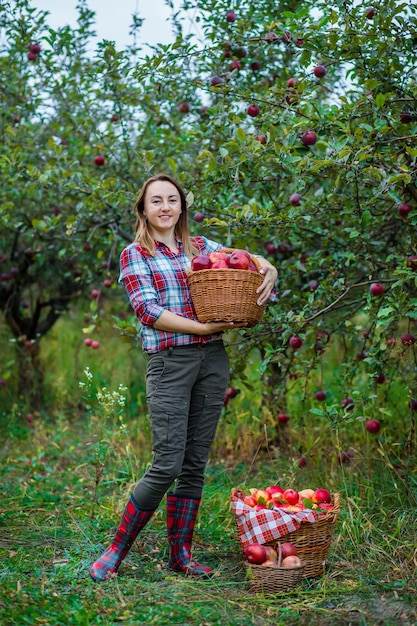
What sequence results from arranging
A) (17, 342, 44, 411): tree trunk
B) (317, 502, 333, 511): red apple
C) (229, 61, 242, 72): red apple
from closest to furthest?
(317, 502, 333, 511): red apple → (229, 61, 242, 72): red apple → (17, 342, 44, 411): tree trunk

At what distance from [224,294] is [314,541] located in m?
1.06

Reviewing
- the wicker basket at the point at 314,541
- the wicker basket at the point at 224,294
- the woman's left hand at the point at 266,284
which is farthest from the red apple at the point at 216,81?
the wicker basket at the point at 314,541

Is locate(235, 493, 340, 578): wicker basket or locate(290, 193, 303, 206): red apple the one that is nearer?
locate(235, 493, 340, 578): wicker basket

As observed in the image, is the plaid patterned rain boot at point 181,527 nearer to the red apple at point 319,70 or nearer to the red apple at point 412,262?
the red apple at point 412,262

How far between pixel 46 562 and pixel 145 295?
1275mm

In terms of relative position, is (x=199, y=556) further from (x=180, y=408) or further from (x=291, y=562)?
(x=180, y=408)

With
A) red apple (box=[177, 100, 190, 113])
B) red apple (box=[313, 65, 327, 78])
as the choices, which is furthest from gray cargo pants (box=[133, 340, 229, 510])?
red apple (box=[177, 100, 190, 113])

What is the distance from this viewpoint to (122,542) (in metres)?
3.18

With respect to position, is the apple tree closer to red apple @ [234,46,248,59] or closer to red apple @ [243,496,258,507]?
red apple @ [234,46,248,59]

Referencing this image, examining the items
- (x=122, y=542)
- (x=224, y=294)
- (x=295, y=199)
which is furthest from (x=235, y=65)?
(x=122, y=542)

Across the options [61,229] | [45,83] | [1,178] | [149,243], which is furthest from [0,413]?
[149,243]

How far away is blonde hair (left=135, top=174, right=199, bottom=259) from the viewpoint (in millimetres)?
3259

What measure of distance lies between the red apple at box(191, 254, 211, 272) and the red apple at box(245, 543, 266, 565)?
112 cm

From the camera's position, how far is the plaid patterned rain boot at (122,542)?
3.14 metres
